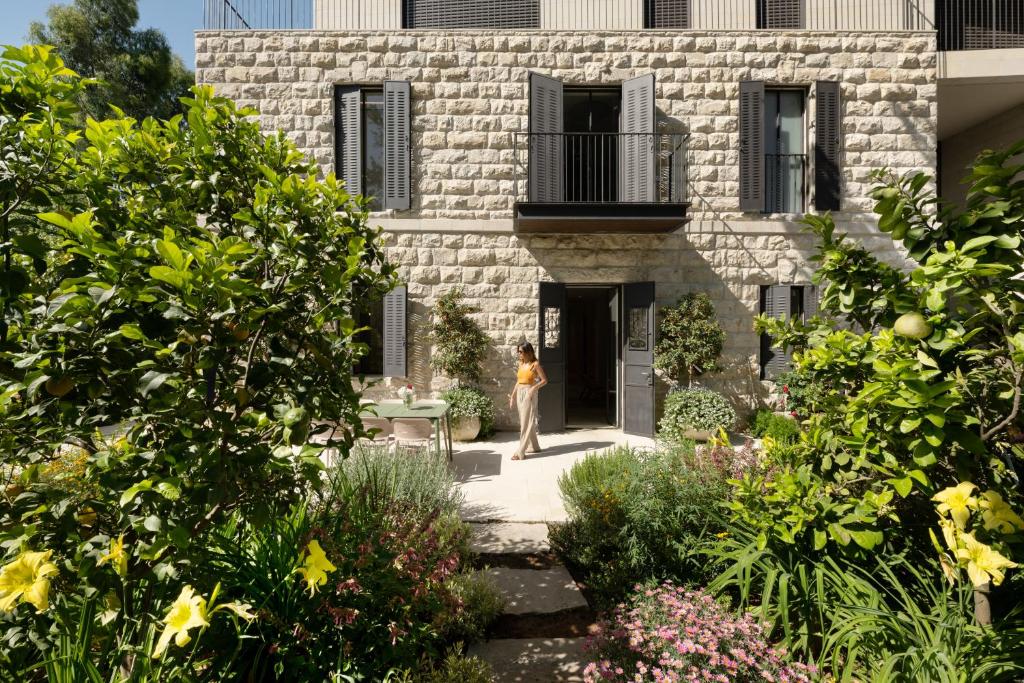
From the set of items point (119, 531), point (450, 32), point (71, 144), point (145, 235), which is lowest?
point (119, 531)

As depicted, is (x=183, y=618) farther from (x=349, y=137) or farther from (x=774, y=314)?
(x=774, y=314)

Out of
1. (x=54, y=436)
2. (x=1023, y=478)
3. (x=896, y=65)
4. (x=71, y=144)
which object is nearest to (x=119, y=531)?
(x=54, y=436)

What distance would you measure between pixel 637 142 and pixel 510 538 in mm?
6836

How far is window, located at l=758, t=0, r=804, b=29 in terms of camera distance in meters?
8.39

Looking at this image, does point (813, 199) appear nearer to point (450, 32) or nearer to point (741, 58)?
point (741, 58)

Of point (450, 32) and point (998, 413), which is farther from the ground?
point (450, 32)

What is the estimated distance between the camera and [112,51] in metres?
14.8

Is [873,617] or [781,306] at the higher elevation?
[781,306]

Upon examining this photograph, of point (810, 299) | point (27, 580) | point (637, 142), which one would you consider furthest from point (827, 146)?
point (27, 580)

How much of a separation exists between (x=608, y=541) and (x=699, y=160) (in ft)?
23.9

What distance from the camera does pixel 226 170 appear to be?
2037 mm

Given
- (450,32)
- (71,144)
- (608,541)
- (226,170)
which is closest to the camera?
(71,144)

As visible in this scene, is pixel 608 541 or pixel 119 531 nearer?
pixel 119 531

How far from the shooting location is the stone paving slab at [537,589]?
8.76ft
